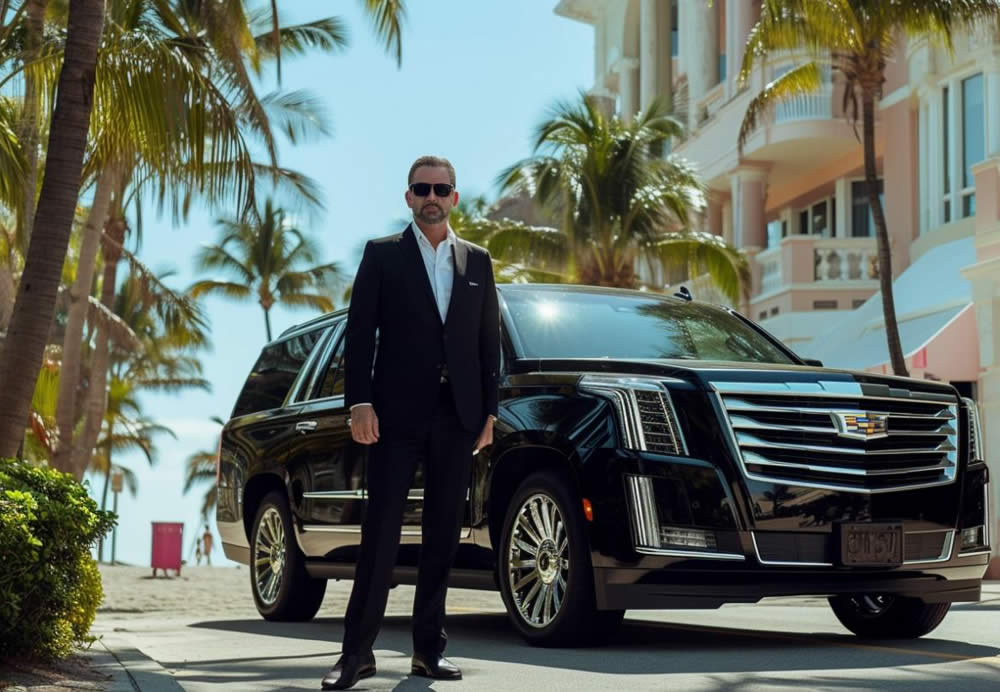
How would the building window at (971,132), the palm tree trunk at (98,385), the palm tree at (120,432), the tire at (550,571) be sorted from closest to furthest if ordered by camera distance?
the tire at (550,571)
the building window at (971,132)
the palm tree trunk at (98,385)
the palm tree at (120,432)

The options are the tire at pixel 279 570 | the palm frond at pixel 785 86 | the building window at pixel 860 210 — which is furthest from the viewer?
the building window at pixel 860 210

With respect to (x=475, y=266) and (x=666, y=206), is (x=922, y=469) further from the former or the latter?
(x=666, y=206)

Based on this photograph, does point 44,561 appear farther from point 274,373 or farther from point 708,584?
point 274,373

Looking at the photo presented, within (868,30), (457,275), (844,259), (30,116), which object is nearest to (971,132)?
(844,259)

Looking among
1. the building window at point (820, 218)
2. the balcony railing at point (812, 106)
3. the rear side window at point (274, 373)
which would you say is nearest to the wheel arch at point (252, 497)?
the rear side window at point (274, 373)

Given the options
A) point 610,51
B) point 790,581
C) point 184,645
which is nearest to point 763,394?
point 790,581

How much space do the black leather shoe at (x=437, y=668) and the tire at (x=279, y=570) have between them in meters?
3.93

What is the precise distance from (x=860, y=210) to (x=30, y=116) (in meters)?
21.6

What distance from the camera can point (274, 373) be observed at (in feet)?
37.7

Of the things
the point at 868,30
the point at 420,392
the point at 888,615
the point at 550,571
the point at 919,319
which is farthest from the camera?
the point at 919,319

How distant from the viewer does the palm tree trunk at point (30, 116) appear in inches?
519

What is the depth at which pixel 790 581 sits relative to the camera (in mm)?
7574

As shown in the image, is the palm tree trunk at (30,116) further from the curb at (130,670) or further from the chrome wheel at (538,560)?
the chrome wheel at (538,560)

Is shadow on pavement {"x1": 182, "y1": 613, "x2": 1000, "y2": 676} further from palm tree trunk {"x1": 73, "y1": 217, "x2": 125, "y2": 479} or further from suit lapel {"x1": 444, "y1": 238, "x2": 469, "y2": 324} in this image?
palm tree trunk {"x1": 73, "y1": 217, "x2": 125, "y2": 479}
